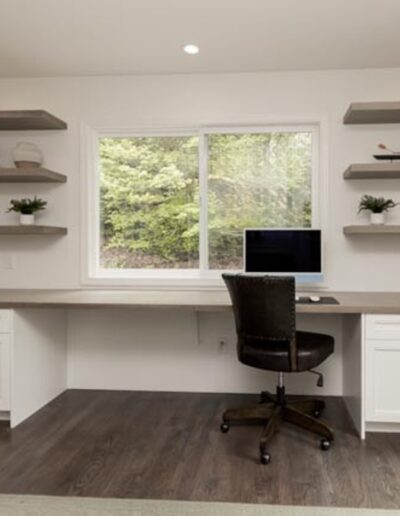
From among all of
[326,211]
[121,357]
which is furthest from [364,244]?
[121,357]

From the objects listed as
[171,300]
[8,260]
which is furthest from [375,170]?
[8,260]

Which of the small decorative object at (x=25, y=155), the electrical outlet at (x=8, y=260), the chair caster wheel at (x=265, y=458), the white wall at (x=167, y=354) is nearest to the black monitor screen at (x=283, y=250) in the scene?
the white wall at (x=167, y=354)

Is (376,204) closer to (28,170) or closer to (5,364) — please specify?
(28,170)

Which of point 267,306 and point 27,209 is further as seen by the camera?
point 27,209

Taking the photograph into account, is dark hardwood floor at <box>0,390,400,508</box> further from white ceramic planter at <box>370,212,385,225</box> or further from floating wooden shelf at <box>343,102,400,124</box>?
floating wooden shelf at <box>343,102,400,124</box>

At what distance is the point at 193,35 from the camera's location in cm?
282

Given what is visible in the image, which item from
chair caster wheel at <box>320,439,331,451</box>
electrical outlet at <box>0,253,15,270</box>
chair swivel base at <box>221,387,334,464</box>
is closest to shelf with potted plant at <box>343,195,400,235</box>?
chair swivel base at <box>221,387,334,464</box>

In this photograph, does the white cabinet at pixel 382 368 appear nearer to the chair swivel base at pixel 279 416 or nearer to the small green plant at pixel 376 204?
the chair swivel base at pixel 279 416

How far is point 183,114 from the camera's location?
344 centimetres

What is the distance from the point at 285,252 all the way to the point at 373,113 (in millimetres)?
1117

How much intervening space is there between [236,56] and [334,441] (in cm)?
259

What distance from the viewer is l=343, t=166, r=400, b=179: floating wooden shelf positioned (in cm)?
300

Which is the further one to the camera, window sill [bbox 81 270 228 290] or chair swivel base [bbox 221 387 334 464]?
window sill [bbox 81 270 228 290]

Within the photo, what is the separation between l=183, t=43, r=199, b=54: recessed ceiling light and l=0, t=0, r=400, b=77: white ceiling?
1.7 inches
